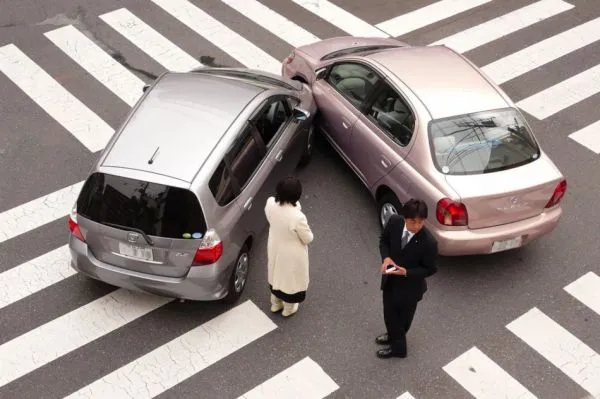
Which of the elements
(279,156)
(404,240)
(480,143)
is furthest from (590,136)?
(404,240)

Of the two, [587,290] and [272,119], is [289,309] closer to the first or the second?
[272,119]

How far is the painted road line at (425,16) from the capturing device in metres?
12.9

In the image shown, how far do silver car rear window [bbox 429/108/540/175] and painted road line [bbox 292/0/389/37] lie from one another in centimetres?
490

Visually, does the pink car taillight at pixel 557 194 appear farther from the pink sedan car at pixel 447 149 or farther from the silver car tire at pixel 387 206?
the silver car tire at pixel 387 206

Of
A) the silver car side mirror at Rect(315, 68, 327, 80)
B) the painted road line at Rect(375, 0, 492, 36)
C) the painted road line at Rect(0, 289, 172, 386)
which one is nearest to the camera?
the painted road line at Rect(0, 289, 172, 386)

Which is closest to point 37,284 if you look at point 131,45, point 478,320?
point 478,320

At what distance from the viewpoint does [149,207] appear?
6945 mm

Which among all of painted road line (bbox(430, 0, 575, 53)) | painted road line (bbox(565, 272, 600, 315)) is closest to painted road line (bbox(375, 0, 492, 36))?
painted road line (bbox(430, 0, 575, 53))

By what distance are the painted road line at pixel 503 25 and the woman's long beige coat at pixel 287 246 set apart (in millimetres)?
6559

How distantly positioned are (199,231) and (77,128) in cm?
401

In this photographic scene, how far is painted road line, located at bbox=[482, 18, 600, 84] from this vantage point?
38.9 ft

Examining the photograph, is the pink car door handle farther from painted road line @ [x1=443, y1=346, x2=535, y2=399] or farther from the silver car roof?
painted road line @ [x1=443, y1=346, x2=535, y2=399]

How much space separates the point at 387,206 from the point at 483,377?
2259 mm

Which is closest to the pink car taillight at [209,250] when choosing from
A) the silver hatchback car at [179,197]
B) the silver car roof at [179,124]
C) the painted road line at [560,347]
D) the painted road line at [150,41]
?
the silver hatchback car at [179,197]
